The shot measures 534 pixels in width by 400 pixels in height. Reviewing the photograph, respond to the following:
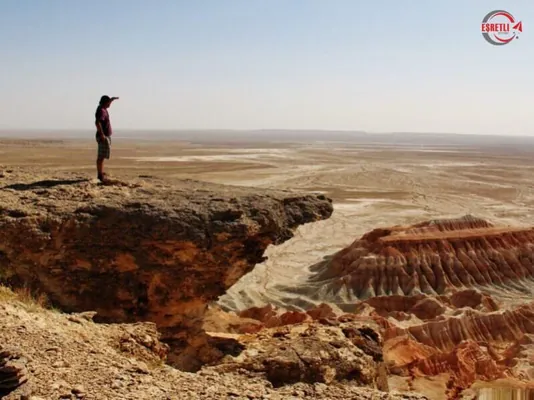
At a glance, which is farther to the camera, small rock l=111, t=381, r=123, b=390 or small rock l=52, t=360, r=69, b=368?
small rock l=52, t=360, r=69, b=368

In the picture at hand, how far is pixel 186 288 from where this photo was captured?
30.3 ft

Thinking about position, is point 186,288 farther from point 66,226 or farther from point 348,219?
point 348,219

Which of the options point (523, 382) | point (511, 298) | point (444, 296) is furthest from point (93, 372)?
point (511, 298)

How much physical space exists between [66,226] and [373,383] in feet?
17.5

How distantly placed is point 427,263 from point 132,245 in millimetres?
21070

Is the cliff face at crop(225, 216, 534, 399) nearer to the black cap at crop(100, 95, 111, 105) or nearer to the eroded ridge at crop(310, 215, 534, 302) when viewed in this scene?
the eroded ridge at crop(310, 215, 534, 302)

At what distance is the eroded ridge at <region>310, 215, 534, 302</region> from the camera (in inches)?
1016

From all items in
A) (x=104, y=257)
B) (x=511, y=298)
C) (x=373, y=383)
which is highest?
(x=104, y=257)

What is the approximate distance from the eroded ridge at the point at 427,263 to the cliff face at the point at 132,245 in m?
16.5

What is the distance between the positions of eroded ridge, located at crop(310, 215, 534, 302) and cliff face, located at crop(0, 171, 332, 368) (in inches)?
650

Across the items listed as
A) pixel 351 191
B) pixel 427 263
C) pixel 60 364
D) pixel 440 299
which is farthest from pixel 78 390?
pixel 351 191

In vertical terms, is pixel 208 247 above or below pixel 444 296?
above

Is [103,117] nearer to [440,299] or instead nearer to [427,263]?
[440,299]

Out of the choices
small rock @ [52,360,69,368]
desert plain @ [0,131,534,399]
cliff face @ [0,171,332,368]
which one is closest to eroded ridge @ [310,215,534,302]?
desert plain @ [0,131,534,399]
